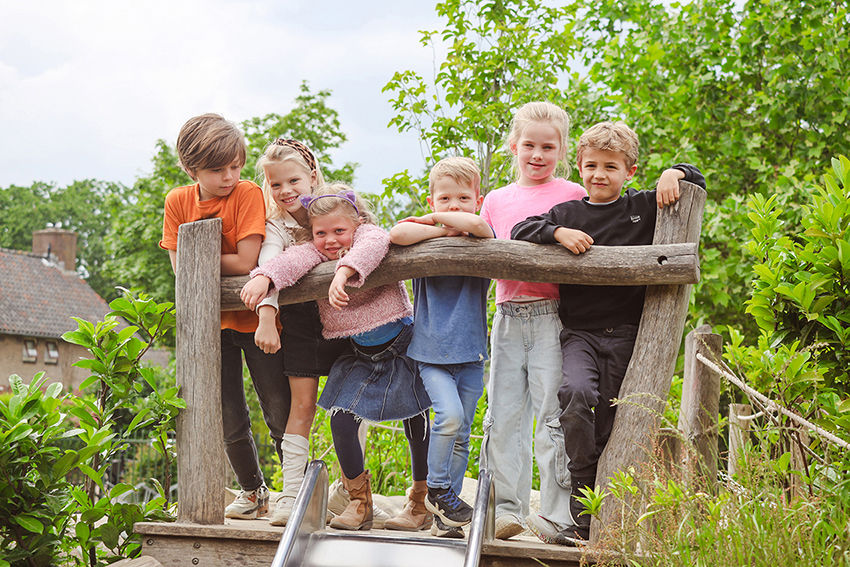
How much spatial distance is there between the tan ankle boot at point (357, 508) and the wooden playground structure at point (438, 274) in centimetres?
23

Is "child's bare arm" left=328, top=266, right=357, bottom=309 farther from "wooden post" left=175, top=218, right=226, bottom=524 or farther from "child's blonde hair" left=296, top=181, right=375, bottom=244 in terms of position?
"wooden post" left=175, top=218, right=226, bottom=524

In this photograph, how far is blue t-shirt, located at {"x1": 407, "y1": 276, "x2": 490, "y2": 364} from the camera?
2877 mm

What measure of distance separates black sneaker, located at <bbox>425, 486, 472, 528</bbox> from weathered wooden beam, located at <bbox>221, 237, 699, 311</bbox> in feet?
2.92

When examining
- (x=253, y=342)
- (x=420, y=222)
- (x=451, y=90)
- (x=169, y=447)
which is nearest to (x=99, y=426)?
(x=169, y=447)

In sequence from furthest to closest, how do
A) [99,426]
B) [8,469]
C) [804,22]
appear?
[804,22], [99,426], [8,469]

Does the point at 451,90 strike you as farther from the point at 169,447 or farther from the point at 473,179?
the point at 169,447

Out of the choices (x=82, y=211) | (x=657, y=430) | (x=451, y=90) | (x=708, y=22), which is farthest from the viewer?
(x=82, y=211)

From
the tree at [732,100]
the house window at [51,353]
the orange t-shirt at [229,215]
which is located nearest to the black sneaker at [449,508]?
the orange t-shirt at [229,215]

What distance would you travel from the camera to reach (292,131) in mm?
18141

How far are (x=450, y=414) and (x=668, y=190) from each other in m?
1.25

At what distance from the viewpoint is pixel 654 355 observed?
2723mm

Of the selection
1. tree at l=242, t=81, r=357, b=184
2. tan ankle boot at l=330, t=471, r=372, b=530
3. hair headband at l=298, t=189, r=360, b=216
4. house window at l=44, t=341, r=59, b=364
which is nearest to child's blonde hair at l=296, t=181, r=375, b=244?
hair headband at l=298, t=189, r=360, b=216

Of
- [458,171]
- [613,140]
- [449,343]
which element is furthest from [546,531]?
[613,140]

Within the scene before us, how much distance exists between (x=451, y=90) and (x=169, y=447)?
3915 mm
